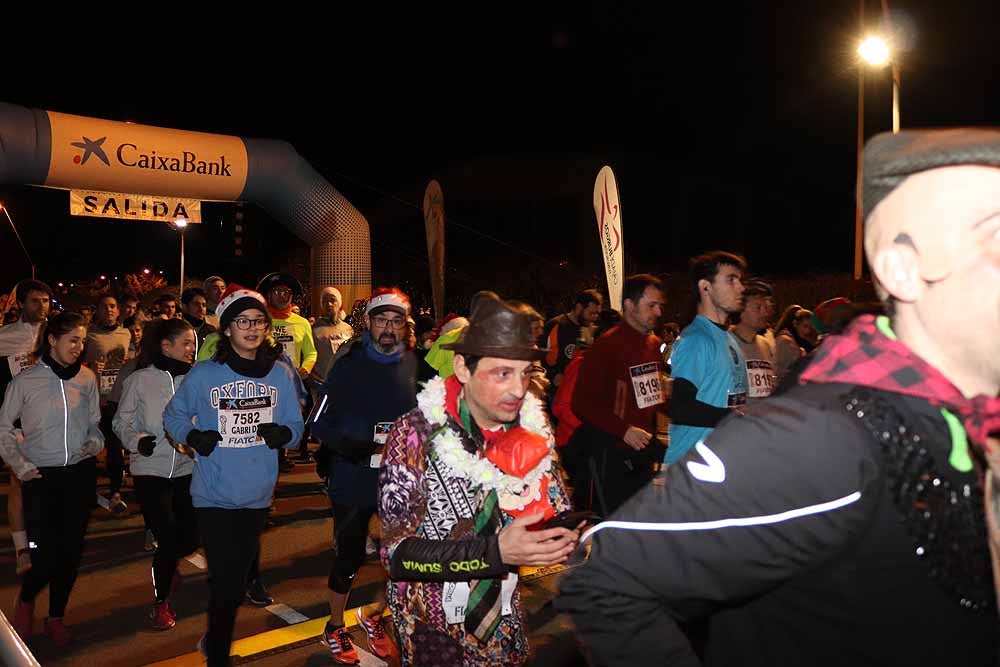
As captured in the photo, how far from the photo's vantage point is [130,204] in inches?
517

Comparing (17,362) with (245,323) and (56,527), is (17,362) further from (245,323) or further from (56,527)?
(245,323)

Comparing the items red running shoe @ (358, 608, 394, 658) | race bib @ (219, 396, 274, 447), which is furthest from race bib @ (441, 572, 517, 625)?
red running shoe @ (358, 608, 394, 658)

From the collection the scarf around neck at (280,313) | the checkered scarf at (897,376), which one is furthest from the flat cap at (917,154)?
the scarf around neck at (280,313)

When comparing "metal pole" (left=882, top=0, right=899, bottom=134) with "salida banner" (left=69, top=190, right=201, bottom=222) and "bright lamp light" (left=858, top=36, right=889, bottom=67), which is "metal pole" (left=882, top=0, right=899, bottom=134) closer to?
"bright lamp light" (left=858, top=36, right=889, bottom=67)

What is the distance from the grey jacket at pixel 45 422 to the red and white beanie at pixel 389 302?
201cm

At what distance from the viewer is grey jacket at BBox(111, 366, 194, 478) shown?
211 inches

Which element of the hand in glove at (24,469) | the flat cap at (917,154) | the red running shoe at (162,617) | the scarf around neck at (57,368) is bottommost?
the red running shoe at (162,617)

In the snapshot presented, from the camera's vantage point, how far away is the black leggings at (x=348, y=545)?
4.85m

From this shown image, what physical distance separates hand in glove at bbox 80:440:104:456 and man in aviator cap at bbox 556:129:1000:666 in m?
4.78

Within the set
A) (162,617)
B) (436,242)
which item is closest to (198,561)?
(162,617)

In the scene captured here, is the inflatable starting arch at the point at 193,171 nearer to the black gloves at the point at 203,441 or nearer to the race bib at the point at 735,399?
the black gloves at the point at 203,441

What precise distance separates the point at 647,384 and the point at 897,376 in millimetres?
4733

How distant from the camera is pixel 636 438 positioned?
5.68 meters

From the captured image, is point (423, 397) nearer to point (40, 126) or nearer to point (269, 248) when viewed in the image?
point (40, 126)
